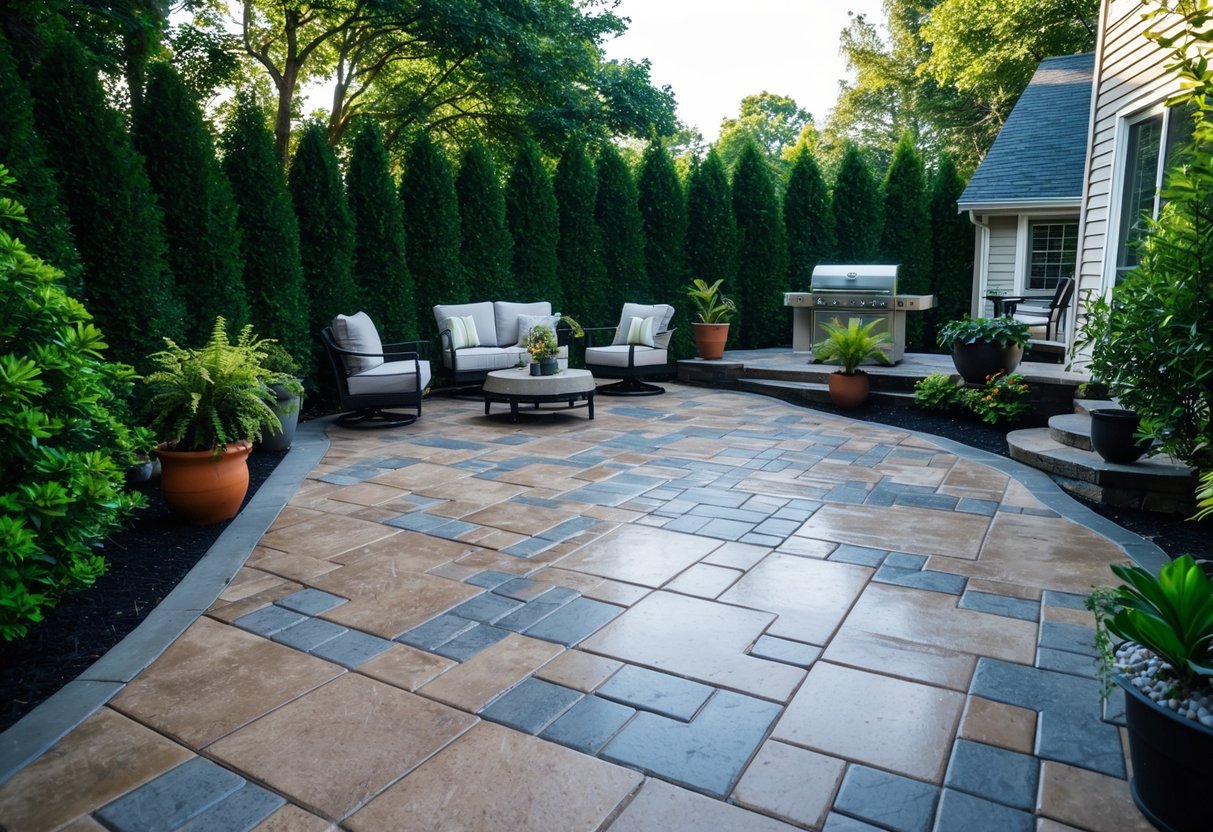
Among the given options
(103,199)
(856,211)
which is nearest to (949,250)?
(856,211)

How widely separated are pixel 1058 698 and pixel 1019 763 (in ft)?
1.25

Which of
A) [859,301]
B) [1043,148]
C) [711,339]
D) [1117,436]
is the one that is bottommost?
[1117,436]

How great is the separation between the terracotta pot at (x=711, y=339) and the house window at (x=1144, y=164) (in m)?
4.12

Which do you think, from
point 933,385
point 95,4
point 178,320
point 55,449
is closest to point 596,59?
point 95,4

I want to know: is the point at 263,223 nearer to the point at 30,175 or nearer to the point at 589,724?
→ the point at 30,175

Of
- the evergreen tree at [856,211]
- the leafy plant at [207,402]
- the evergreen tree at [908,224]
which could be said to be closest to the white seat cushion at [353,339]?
the leafy plant at [207,402]

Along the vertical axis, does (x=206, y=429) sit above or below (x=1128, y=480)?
above

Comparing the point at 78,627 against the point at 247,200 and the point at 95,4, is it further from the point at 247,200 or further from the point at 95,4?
the point at 95,4

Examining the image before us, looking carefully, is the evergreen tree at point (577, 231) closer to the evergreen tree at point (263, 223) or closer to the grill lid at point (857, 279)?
the grill lid at point (857, 279)

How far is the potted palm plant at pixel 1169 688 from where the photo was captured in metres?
1.44

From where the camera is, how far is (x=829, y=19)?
73.7 feet

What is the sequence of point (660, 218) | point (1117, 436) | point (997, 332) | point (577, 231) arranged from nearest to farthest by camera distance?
point (1117, 436)
point (997, 332)
point (577, 231)
point (660, 218)

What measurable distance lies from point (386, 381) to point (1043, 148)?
9.82m

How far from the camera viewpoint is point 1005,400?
5.96 m
